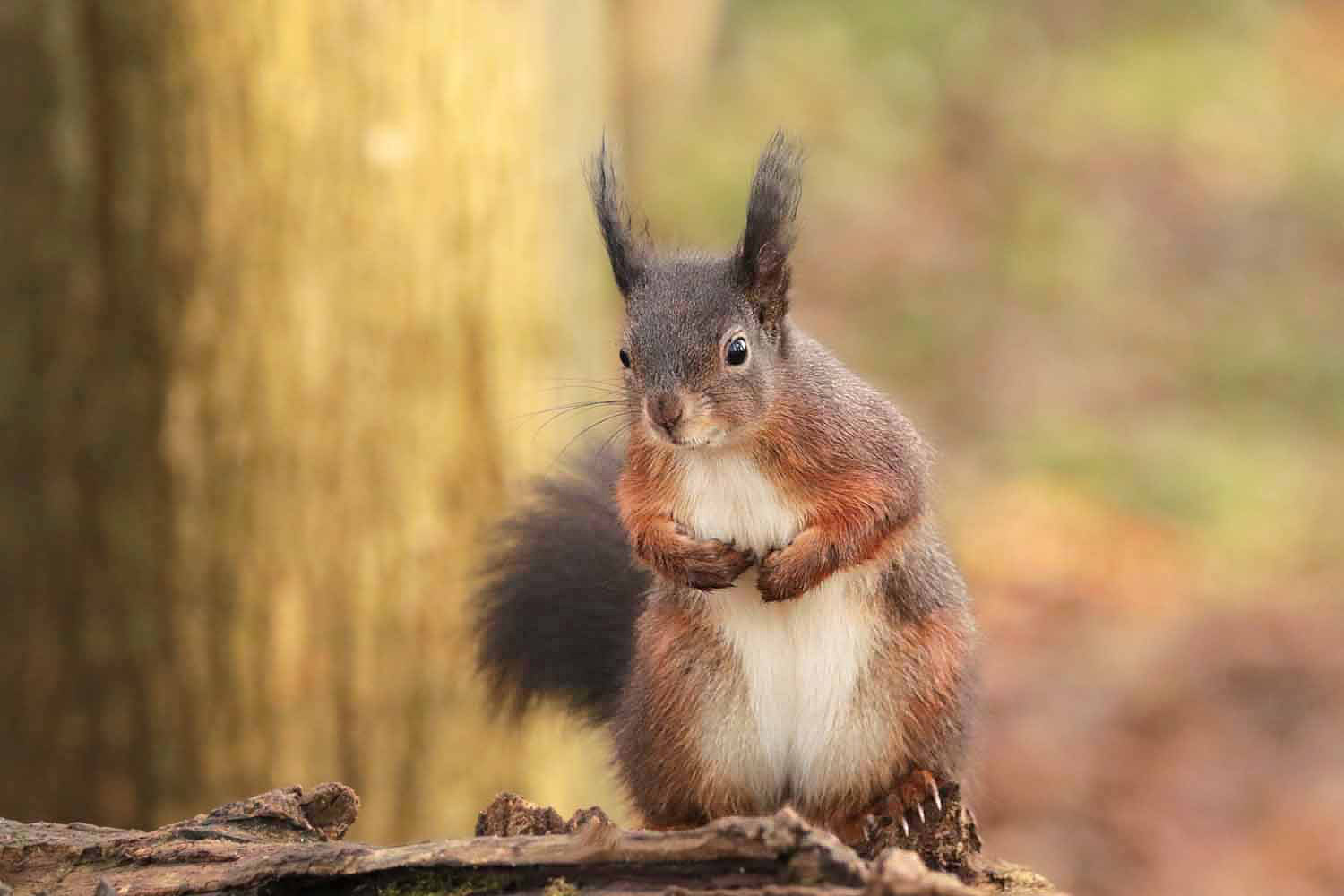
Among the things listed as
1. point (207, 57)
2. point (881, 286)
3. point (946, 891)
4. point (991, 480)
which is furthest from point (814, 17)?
point (946, 891)

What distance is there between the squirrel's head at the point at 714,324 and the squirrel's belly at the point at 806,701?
0.82 ft

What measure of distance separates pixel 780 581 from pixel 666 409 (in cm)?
28

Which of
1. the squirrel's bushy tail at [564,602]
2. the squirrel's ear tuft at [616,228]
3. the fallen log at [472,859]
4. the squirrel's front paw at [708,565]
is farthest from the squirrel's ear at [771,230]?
→ the fallen log at [472,859]

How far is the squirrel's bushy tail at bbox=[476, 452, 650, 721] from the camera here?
2895 mm

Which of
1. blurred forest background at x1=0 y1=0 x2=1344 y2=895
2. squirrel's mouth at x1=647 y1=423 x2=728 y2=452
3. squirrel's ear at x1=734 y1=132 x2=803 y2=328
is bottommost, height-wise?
squirrel's mouth at x1=647 y1=423 x2=728 y2=452

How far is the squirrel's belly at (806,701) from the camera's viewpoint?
94.3 inches

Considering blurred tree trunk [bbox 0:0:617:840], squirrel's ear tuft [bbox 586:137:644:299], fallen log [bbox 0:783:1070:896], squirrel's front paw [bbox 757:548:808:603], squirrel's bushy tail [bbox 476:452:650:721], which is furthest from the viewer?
blurred tree trunk [bbox 0:0:617:840]

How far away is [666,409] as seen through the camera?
2.36 m

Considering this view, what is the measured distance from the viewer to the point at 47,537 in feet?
12.5

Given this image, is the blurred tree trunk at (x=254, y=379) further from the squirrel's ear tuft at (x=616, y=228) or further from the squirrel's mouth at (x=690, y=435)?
the squirrel's mouth at (x=690, y=435)

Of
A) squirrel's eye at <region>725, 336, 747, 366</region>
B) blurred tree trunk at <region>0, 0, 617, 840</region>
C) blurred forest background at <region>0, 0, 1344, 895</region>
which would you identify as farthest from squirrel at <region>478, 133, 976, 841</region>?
blurred tree trunk at <region>0, 0, 617, 840</region>

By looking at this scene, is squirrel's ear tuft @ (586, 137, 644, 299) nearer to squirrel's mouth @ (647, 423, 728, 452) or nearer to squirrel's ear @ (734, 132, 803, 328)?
squirrel's ear @ (734, 132, 803, 328)

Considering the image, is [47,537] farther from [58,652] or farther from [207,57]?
[207,57]

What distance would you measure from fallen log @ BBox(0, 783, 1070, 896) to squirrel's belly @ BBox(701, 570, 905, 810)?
0.13 meters
